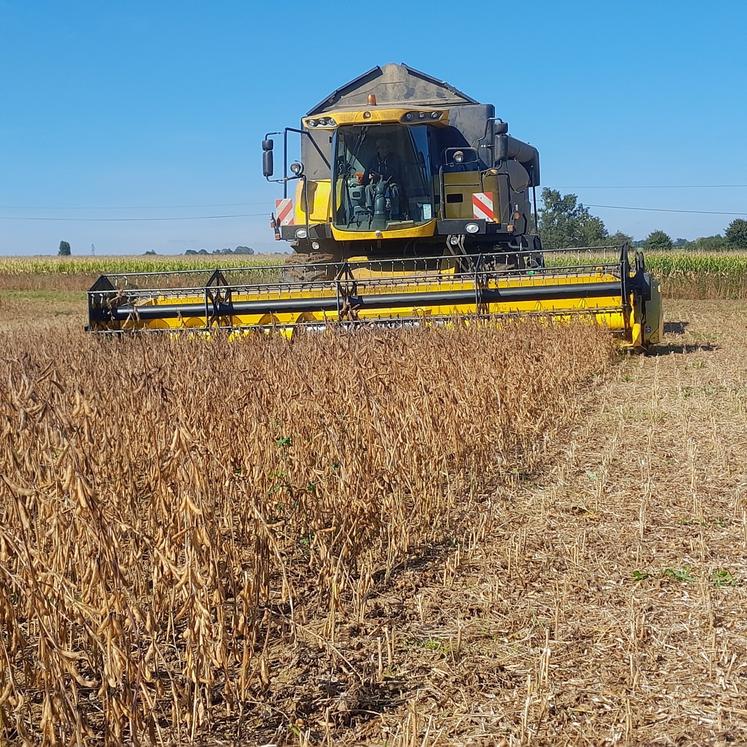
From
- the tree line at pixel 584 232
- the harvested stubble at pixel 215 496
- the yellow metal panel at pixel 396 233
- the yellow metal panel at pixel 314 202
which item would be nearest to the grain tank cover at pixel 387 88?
the yellow metal panel at pixel 314 202

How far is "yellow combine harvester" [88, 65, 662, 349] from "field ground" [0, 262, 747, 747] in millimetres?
4251

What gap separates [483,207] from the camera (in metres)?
11.0

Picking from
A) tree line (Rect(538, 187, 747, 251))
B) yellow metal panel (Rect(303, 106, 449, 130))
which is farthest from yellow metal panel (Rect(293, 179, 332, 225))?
tree line (Rect(538, 187, 747, 251))

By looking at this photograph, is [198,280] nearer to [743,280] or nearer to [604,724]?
[743,280]

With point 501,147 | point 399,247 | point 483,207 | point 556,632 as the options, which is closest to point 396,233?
point 399,247

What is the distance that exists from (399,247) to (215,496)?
8.33 m

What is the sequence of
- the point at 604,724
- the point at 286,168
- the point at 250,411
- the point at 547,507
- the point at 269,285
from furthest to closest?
the point at 286,168 < the point at 269,285 < the point at 547,507 < the point at 250,411 < the point at 604,724

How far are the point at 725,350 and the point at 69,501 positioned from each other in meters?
10.3

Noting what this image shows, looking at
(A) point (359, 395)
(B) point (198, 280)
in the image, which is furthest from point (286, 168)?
(B) point (198, 280)

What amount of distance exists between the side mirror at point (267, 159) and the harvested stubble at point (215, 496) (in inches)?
158

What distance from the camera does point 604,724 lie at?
2480mm

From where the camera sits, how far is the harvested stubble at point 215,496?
2.39 metres

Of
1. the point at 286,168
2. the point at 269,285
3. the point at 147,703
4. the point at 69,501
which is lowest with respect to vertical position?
the point at 147,703

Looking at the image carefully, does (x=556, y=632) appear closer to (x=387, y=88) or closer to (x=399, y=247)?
(x=399, y=247)
